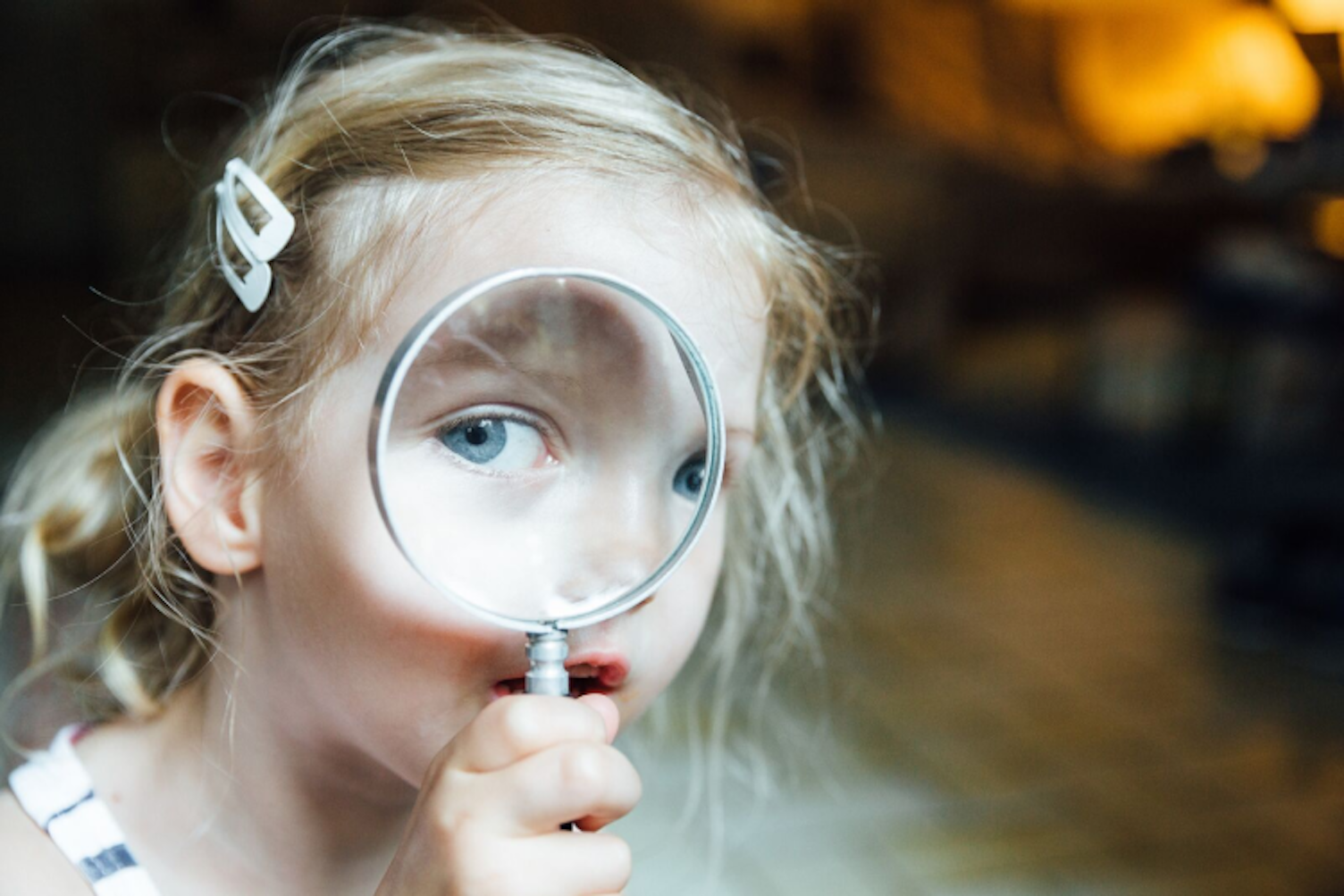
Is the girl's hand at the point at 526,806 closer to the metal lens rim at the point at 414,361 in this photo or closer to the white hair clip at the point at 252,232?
the metal lens rim at the point at 414,361

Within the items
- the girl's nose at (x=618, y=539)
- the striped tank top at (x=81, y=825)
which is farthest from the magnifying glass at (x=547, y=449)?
the striped tank top at (x=81, y=825)

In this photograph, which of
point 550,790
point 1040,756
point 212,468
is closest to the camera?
point 550,790

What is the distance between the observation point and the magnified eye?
23.9 inches

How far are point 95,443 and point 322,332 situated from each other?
0.36 meters

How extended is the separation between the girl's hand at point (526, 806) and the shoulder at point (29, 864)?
34 cm

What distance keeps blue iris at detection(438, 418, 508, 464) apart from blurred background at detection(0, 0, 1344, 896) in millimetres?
420

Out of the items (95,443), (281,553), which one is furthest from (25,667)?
(281,553)

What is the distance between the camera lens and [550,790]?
49cm

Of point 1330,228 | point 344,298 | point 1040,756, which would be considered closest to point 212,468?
point 344,298

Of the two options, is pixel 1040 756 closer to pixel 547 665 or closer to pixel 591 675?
pixel 591 675

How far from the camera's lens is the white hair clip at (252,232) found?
0.66m

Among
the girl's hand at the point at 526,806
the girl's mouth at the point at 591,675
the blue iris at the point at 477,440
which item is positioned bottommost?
the girl's hand at the point at 526,806

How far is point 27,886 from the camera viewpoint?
71cm

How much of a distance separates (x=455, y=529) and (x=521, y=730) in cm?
A: 11
